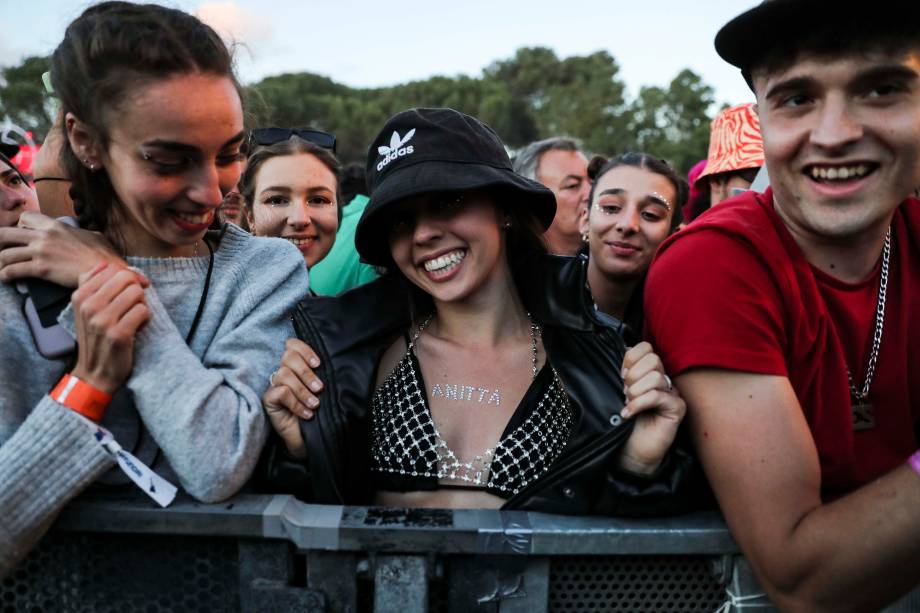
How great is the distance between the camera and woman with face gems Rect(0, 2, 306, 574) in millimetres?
1480

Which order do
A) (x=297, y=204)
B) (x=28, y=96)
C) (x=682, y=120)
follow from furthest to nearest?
(x=682, y=120)
(x=28, y=96)
(x=297, y=204)

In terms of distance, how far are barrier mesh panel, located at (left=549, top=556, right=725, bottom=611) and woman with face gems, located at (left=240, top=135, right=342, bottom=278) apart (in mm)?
2473

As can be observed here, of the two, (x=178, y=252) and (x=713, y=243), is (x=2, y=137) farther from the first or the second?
(x=713, y=243)

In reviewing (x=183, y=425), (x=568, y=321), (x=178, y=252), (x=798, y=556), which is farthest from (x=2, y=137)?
(x=798, y=556)

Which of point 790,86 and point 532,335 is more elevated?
point 790,86

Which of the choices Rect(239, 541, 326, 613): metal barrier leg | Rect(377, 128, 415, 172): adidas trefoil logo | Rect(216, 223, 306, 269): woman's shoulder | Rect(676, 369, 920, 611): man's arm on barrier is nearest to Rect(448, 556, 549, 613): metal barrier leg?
Rect(239, 541, 326, 613): metal barrier leg

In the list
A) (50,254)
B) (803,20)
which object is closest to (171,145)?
(50,254)

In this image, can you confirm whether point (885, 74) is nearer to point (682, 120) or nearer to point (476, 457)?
point (476, 457)

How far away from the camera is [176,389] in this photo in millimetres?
1566

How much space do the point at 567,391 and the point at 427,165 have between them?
727 mm

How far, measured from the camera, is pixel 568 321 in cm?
201

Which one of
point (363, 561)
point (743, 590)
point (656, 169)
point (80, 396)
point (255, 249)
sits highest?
point (656, 169)

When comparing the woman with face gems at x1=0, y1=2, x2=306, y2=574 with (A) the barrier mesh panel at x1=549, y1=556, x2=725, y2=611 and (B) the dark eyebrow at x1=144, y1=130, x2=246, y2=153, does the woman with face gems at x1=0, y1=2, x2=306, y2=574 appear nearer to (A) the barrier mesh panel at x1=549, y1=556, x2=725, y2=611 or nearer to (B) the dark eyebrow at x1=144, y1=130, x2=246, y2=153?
(B) the dark eyebrow at x1=144, y1=130, x2=246, y2=153

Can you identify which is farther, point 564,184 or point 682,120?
point 682,120
